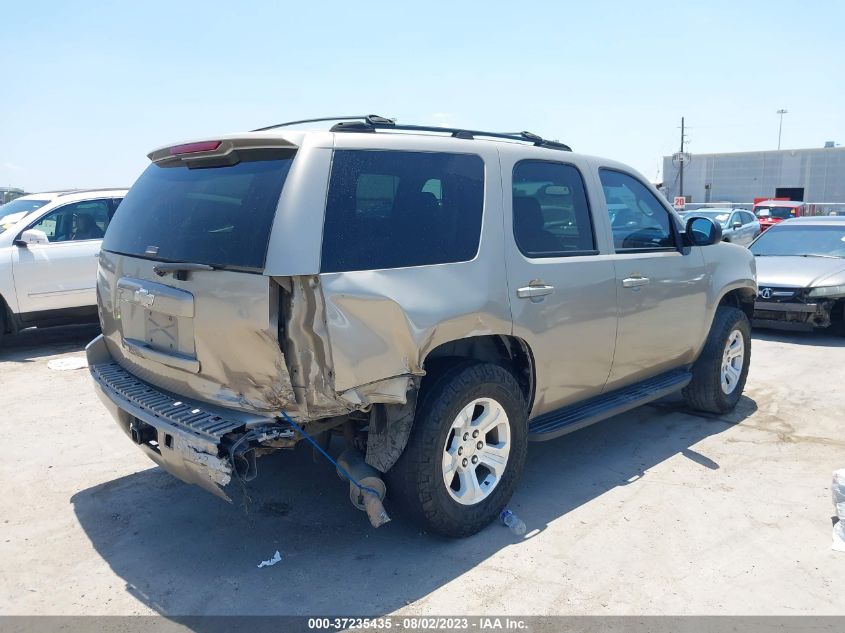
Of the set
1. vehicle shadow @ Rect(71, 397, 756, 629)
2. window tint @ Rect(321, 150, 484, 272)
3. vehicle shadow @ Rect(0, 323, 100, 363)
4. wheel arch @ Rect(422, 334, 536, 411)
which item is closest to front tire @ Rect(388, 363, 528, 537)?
wheel arch @ Rect(422, 334, 536, 411)

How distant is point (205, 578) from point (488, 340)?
194 centimetres

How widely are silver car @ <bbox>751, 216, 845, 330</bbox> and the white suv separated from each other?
8721 mm

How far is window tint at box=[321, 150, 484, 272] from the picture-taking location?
3107mm

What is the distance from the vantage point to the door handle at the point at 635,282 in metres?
4.53

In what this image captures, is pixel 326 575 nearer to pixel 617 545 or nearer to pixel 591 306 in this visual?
pixel 617 545

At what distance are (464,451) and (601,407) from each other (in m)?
1.32

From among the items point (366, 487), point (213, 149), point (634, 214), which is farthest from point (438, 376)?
point (634, 214)

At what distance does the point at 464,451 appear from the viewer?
3.65 m

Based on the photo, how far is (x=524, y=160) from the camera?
4.08 metres

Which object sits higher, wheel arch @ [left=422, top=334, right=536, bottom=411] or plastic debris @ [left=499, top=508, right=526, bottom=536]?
wheel arch @ [left=422, top=334, right=536, bottom=411]

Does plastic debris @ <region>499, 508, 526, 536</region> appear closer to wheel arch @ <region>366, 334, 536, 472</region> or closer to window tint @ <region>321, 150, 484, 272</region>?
wheel arch @ <region>366, 334, 536, 472</region>

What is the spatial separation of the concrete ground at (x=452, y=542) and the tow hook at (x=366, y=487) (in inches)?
11.9

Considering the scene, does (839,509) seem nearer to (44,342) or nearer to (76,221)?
(76,221)

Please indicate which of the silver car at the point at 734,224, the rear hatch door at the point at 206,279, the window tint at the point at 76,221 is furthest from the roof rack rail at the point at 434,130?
the silver car at the point at 734,224
